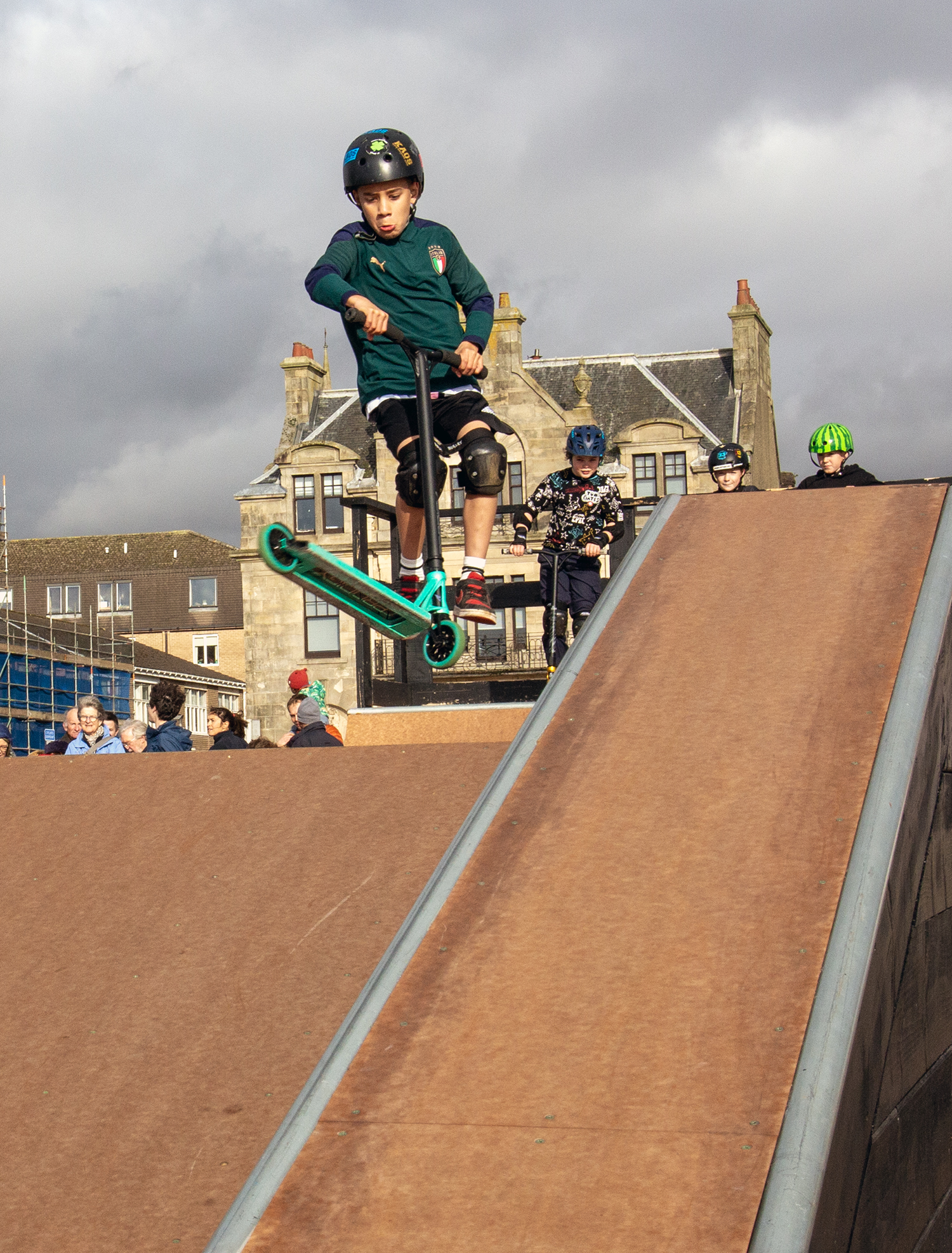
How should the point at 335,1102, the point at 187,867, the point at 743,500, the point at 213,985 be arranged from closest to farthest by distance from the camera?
the point at 335,1102 < the point at 213,985 < the point at 187,867 < the point at 743,500

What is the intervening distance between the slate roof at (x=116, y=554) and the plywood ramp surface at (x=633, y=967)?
60.0 metres

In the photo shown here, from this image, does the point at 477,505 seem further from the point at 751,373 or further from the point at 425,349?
the point at 751,373

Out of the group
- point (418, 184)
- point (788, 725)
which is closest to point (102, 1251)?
point (788, 725)

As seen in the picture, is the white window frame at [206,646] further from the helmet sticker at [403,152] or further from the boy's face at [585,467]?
the helmet sticker at [403,152]

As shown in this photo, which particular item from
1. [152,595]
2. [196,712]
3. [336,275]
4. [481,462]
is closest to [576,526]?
[481,462]

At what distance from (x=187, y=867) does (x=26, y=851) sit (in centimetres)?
62

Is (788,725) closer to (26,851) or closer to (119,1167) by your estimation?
(119,1167)

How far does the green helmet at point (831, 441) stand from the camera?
7.48 m

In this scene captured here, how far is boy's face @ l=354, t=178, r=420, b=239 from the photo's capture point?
566 centimetres

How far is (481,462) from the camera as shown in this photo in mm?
5719

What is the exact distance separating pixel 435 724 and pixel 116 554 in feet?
202

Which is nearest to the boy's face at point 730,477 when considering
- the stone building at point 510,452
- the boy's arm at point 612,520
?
the boy's arm at point 612,520

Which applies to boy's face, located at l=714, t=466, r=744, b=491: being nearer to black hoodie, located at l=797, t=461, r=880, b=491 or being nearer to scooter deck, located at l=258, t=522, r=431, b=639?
black hoodie, located at l=797, t=461, r=880, b=491

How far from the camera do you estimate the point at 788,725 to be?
11.7 ft
